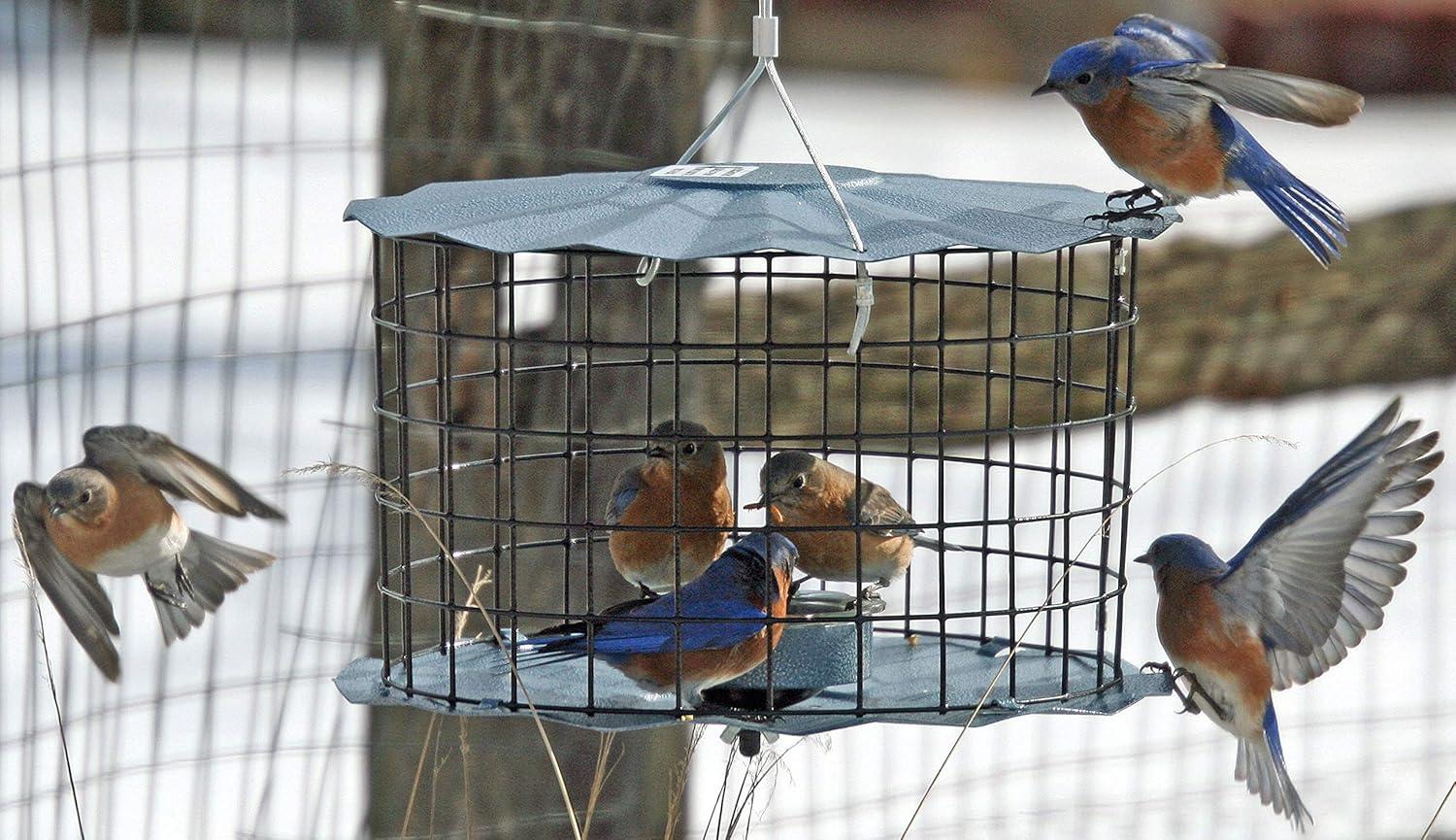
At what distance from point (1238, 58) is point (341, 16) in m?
14.6

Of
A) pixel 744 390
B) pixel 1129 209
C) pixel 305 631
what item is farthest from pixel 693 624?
pixel 305 631

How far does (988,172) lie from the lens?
Answer: 57.4 feet

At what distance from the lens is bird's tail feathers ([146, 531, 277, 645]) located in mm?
4570

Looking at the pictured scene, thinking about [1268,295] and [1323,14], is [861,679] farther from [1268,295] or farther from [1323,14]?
[1323,14]

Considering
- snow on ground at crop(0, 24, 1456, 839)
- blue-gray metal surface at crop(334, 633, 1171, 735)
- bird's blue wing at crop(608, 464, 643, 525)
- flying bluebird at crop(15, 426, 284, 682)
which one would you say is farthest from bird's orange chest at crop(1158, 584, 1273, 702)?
flying bluebird at crop(15, 426, 284, 682)

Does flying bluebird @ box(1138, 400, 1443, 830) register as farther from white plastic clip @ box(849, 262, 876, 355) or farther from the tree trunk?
the tree trunk

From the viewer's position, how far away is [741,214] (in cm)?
289

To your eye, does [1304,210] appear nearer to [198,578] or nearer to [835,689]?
[835,689]

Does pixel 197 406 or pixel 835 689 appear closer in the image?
pixel 835 689

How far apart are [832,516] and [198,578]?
1875mm

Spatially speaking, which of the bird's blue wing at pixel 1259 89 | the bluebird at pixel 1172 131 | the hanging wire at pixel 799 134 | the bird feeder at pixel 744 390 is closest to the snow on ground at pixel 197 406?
the bird feeder at pixel 744 390

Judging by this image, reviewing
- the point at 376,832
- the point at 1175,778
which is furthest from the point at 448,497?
the point at 1175,778

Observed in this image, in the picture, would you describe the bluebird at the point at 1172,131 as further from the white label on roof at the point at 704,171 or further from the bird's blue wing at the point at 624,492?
the bird's blue wing at the point at 624,492

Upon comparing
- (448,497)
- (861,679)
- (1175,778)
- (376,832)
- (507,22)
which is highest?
(507,22)
